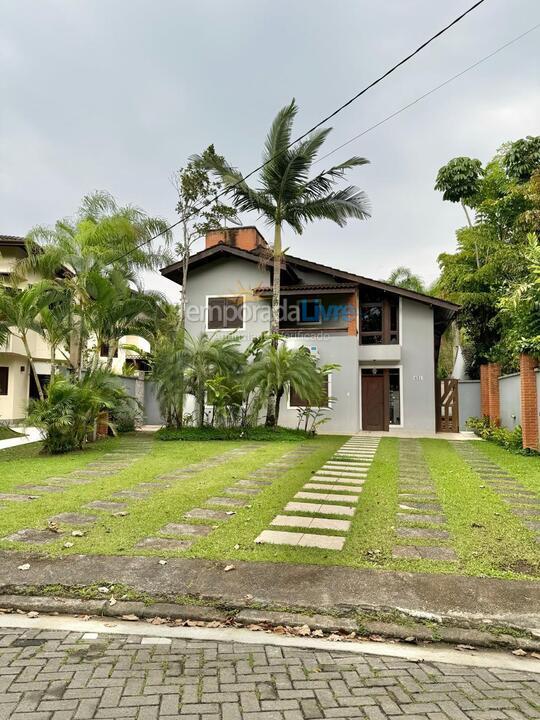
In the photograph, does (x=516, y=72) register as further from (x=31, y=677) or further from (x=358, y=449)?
(x=31, y=677)

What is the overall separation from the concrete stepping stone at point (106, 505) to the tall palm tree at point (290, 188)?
9496 mm

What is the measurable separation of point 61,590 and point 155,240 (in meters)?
13.5

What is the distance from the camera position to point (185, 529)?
4926 millimetres

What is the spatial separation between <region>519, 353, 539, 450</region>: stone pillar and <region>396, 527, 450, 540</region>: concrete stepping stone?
689cm

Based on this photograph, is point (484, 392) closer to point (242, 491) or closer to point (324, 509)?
point (242, 491)

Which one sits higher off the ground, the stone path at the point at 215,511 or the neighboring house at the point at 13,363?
the neighboring house at the point at 13,363

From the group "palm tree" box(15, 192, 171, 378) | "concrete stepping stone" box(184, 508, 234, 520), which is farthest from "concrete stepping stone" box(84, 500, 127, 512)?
"palm tree" box(15, 192, 171, 378)

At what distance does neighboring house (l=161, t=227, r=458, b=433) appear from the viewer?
53.8 ft

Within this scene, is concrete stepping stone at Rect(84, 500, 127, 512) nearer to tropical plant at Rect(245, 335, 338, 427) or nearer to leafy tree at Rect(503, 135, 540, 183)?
tropical plant at Rect(245, 335, 338, 427)

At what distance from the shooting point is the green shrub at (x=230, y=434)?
13.9 meters

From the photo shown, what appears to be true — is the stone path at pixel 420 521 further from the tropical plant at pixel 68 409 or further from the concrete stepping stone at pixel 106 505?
the tropical plant at pixel 68 409

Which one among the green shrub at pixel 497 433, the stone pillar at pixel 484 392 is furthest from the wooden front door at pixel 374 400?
the stone pillar at pixel 484 392

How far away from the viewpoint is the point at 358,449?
1166 centimetres

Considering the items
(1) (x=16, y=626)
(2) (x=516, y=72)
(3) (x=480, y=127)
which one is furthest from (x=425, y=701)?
(3) (x=480, y=127)
